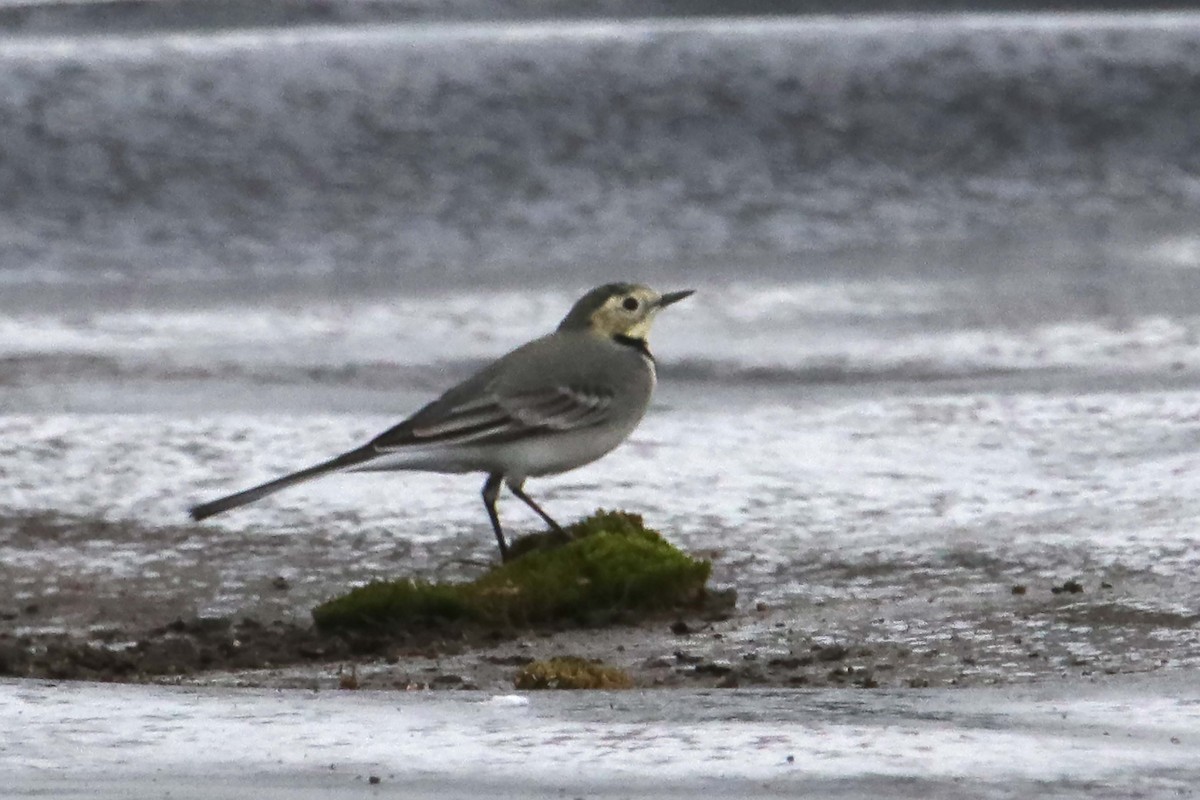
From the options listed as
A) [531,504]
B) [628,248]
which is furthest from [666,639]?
[628,248]

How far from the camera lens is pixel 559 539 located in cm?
577

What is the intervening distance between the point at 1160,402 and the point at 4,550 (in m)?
3.29

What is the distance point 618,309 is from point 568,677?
2543 mm

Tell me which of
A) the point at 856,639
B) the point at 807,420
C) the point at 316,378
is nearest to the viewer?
the point at 856,639

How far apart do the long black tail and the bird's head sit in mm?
1180

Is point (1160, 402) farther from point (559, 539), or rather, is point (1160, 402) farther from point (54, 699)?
point (54, 699)

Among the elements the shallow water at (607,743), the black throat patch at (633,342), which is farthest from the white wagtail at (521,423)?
the shallow water at (607,743)

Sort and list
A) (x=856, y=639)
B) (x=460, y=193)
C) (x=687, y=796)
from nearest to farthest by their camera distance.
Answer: (x=687, y=796) < (x=856, y=639) < (x=460, y=193)

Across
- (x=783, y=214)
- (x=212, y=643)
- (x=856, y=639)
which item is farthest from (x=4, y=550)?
(x=783, y=214)

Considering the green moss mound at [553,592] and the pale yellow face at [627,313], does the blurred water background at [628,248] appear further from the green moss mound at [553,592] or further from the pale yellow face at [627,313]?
the green moss mound at [553,592]

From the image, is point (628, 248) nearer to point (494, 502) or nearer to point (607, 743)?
point (494, 502)

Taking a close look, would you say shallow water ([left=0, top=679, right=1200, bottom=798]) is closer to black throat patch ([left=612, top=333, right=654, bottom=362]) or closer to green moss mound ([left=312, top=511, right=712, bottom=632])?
green moss mound ([left=312, top=511, right=712, bottom=632])

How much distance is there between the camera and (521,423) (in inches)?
245

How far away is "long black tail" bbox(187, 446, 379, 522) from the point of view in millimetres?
5598
